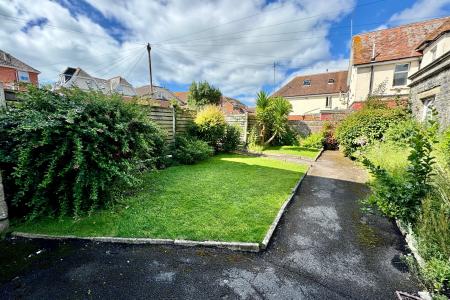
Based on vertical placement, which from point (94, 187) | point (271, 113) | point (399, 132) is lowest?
point (94, 187)

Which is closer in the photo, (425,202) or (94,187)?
(425,202)

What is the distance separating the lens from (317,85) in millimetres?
28766

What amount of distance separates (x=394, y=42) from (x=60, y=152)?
74.1 ft

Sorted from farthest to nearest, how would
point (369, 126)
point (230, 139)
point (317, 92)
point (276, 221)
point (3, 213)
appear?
1. point (317, 92)
2. point (230, 139)
3. point (369, 126)
4. point (276, 221)
5. point (3, 213)

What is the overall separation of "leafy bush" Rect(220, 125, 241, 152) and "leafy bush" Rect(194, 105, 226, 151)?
0.74m

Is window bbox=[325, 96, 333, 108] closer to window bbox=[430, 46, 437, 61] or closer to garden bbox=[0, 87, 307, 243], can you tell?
window bbox=[430, 46, 437, 61]

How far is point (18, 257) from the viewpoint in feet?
9.18

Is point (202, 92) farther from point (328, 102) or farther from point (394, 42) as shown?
point (394, 42)

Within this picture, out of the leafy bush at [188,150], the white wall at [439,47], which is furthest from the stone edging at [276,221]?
the white wall at [439,47]

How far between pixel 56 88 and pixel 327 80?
103 ft

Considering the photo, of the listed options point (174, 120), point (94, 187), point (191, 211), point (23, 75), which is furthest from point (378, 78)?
point (23, 75)

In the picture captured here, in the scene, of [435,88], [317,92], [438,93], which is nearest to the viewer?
[438,93]

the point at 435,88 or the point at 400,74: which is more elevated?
the point at 400,74

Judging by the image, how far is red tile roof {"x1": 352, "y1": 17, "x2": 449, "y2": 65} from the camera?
1560 centimetres
